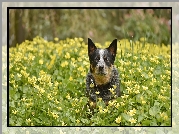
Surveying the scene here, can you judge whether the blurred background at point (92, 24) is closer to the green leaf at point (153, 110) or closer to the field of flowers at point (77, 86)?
the field of flowers at point (77, 86)

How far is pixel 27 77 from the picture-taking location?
3961 millimetres

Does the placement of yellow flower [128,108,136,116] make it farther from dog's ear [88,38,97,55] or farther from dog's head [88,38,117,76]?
dog's ear [88,38,97,55]

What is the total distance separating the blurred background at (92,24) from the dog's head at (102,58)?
0.71ft

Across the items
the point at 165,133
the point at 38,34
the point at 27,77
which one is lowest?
the point at 165,133

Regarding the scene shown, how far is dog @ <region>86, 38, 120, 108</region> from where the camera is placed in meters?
3.71

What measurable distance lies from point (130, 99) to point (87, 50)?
0.42 m

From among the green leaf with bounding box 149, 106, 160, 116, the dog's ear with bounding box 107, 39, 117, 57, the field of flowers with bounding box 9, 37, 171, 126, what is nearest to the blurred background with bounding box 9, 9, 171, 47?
the field of flowers with bounding box 9, 37, 171, 126

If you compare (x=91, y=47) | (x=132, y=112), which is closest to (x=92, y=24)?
(x=91, y=47)

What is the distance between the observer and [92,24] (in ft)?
13.4

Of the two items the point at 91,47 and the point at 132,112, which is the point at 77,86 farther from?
the point at 132,112

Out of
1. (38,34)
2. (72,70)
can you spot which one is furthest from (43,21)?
(72,70)

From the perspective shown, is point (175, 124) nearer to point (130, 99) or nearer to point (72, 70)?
point (130, 99)

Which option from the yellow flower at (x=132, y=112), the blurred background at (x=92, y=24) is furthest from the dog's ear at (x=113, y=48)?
the yellow flower at (x=132, y=112)

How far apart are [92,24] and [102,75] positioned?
1.62 feet
